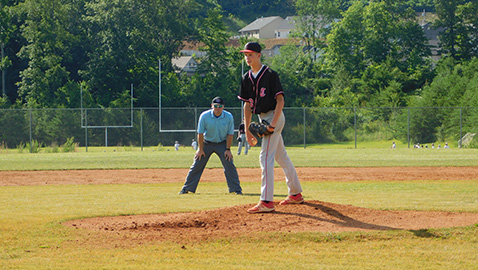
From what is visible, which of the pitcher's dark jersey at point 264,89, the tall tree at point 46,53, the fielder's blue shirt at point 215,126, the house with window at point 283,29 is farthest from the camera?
the house with window at point 283,29

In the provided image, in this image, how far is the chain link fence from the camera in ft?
132

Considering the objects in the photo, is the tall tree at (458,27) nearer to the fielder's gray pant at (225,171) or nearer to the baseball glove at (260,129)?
the fielder's gray pant at (225,171)

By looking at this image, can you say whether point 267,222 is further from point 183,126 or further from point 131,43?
point 131,43

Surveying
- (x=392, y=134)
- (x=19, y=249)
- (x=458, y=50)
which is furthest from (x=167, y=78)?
(x=19, y=249)

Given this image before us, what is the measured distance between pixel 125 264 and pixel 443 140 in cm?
3644

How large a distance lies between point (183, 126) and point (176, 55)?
1855cm

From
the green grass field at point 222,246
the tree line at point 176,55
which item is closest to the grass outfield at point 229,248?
the green grass field at point 222,246

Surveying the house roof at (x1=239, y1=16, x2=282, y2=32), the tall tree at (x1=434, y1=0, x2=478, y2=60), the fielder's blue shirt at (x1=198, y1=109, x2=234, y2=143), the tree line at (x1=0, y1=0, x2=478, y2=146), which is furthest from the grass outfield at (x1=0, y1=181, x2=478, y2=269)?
the house roof at (x1=239, y1=16, x2=282, y2=32)

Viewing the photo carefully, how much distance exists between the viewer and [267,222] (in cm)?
770

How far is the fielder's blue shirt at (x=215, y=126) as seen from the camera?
12.2 m

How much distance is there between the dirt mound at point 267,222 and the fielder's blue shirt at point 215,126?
3642mm

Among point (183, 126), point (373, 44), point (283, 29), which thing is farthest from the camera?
point (283, 29)

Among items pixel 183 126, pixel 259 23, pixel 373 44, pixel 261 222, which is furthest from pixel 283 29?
pixel 261 222

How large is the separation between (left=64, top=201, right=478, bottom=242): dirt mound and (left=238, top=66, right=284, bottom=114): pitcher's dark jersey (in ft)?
4.52
